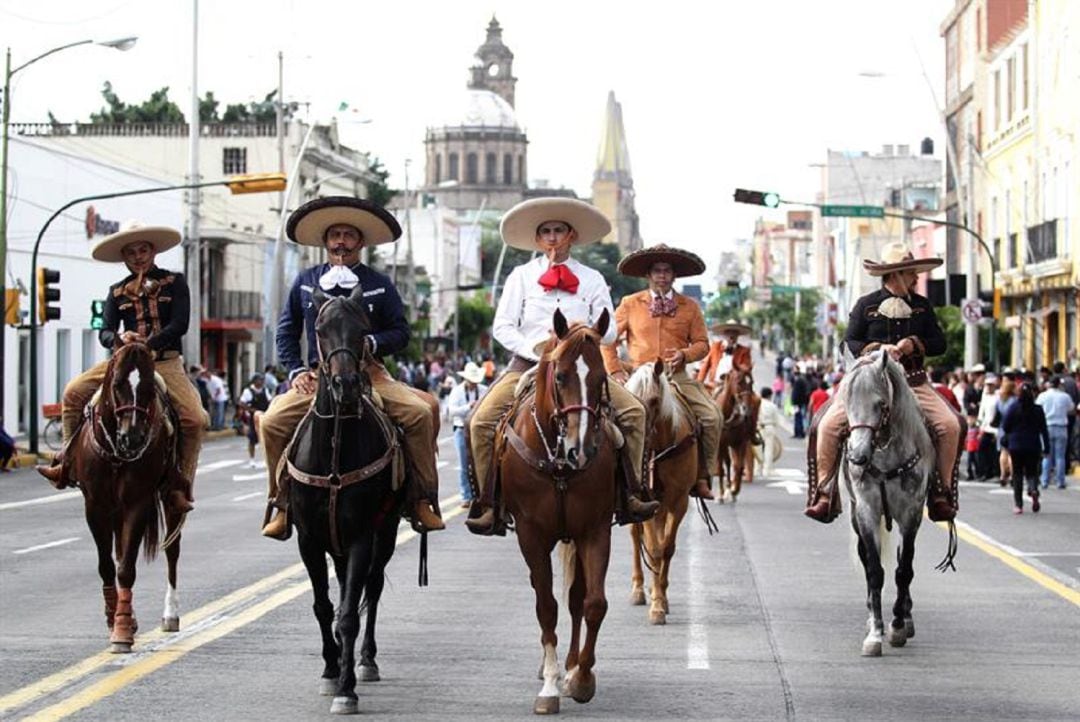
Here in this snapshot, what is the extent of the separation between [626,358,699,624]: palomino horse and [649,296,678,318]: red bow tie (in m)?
0.54

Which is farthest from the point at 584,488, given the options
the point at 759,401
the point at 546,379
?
the point at 759,401

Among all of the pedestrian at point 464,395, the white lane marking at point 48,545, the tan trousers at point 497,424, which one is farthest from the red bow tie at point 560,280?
the pedestrian at point 464,395

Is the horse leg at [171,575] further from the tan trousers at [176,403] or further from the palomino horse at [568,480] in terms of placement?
the palomino horse at [568,480]

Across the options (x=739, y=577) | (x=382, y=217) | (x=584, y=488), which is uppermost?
(x=382, y=217)

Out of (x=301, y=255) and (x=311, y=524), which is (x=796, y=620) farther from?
(x=301, y=255)

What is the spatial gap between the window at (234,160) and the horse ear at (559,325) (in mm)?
84102

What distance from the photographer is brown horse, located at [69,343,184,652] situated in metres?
13.3

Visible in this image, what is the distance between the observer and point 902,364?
1475 cm

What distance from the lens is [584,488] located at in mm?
11258

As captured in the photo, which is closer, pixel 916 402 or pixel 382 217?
pixel 382 217

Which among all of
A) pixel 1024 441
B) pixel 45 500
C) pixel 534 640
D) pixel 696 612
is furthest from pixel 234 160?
pixel 534 640

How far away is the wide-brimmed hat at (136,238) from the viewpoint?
14.2 m

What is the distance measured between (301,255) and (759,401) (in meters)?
62.9

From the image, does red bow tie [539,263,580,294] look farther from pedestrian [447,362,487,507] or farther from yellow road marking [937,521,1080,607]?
pedestrian [447,362,487,507]
